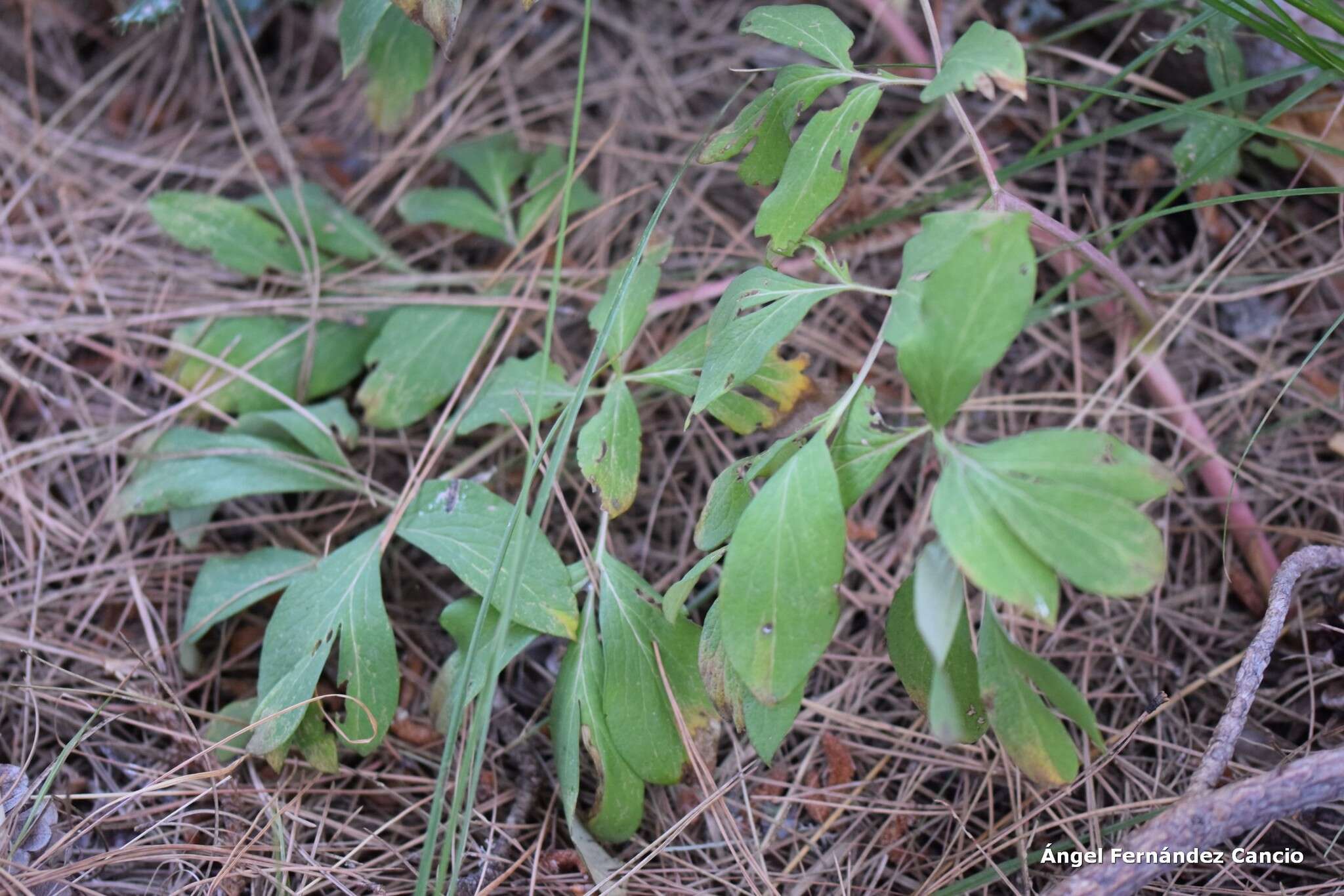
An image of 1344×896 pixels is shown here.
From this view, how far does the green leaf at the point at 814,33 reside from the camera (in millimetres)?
1406

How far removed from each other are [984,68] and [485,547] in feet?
3.47

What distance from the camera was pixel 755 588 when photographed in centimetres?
118

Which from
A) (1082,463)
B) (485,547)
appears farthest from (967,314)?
(485,547)

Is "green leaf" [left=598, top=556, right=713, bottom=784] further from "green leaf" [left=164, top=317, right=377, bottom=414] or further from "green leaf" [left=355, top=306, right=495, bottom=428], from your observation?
"green leaf" [left=164, top=317, right=377, bottom=414]

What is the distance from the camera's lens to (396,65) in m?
1.95

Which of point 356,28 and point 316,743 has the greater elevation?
point 356,28

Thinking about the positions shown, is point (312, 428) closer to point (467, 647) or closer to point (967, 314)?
point (467, 647)

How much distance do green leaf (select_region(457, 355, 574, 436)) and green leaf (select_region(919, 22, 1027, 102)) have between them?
2.70 feet

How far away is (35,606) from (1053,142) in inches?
93.8

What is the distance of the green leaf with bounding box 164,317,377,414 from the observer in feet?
6.34

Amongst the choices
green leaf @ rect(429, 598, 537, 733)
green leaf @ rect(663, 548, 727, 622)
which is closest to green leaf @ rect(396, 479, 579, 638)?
green leaf @ rect(429, 598, 537, 733)

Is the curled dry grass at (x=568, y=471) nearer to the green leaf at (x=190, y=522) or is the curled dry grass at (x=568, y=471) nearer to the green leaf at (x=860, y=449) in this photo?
the green leaf at (x=190, y=522)

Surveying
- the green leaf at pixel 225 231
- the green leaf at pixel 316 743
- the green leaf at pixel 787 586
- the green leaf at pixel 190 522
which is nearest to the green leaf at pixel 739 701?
the green leaf at pixel 787 586

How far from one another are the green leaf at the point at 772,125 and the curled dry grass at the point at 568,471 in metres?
0.48
